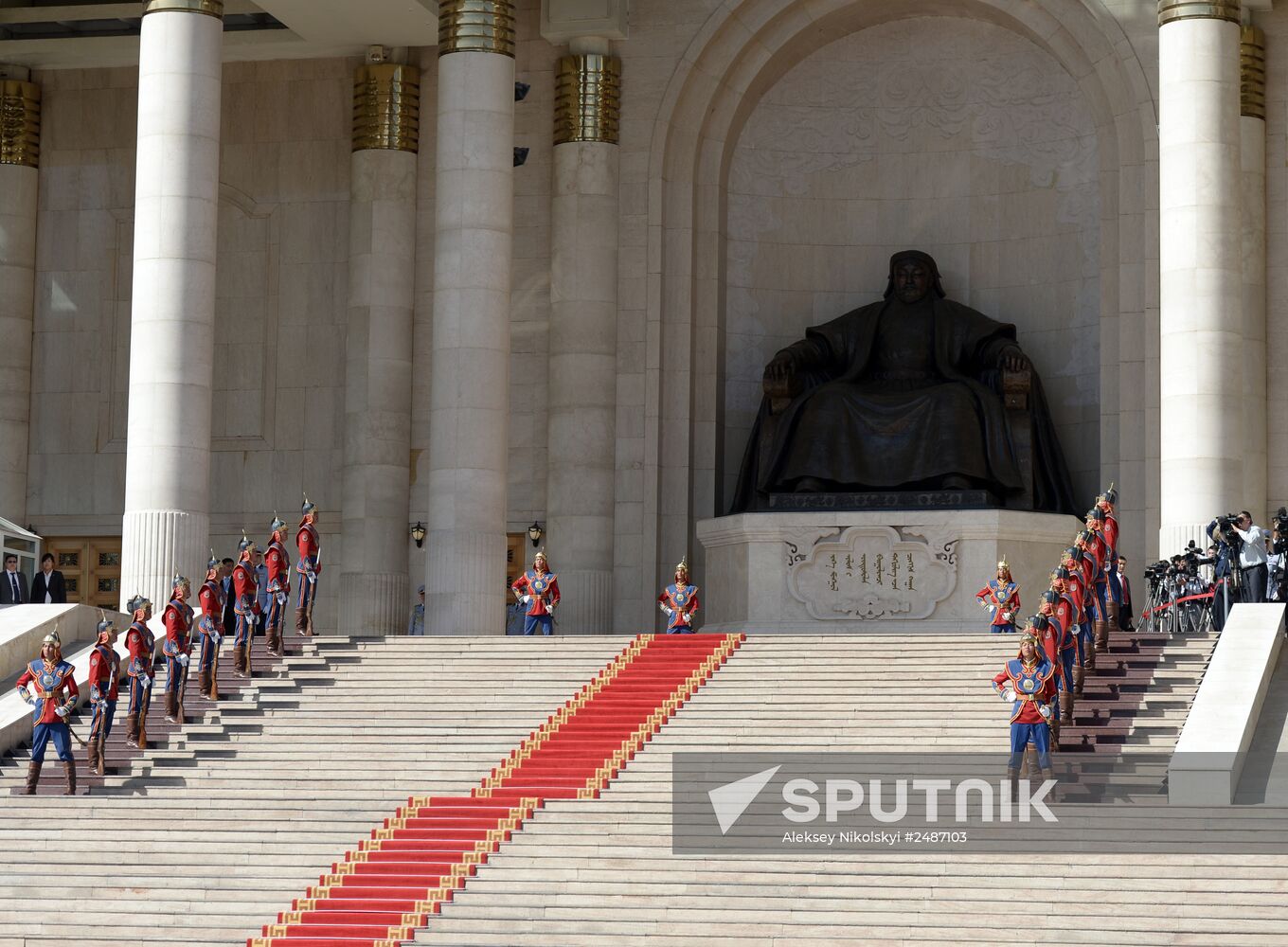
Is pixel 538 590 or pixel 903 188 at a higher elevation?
pixel 903 188

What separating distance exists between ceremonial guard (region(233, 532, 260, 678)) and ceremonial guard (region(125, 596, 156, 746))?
2.00 metres

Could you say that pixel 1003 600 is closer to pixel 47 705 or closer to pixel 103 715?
pixel 103 715

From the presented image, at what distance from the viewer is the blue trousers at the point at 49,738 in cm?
2214

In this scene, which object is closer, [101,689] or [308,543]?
[101,689]

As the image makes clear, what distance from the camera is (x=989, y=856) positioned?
18922 mm

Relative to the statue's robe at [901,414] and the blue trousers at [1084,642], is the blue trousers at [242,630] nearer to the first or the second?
the statue's robe at [901,414]

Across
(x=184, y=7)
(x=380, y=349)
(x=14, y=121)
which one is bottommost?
(x=380, y=349)

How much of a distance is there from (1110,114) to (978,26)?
2.95m

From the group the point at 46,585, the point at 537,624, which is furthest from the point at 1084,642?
the point at 46,585

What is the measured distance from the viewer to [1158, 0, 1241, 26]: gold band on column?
1128 inches

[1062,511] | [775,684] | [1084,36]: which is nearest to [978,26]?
[1084,36]

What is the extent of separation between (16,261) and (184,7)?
817 cm

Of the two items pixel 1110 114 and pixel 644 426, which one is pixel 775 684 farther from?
pixel 1110 114

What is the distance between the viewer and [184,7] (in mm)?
29062
